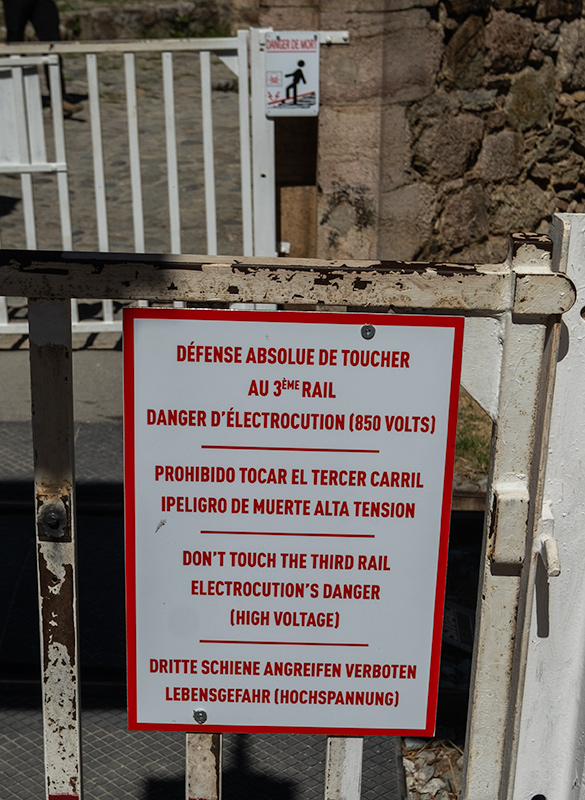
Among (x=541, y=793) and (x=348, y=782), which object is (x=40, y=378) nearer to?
(x=348, y=782)

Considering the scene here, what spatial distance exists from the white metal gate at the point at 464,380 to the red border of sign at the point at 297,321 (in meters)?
0.02

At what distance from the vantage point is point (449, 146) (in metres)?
4.64

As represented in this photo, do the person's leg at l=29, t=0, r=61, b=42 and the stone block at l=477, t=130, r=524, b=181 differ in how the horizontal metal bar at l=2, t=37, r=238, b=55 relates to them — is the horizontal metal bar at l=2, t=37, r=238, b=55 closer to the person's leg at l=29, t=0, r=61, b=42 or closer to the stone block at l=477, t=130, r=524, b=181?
the stone block at l=477, t=130, r=524, b=181

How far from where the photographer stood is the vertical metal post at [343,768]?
5.35ft

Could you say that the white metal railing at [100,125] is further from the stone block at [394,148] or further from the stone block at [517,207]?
the stone block at [517,207]

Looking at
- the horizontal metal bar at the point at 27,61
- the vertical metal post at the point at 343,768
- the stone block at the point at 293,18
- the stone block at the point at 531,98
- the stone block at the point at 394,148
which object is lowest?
the vertical metal post at the point at 343,768

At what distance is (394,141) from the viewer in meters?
4.52

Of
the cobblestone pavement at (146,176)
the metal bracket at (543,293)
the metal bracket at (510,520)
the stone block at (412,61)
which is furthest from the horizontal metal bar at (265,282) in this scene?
the cobblestone pavement at (146,176)

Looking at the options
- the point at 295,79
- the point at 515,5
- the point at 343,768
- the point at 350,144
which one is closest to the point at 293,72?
the point at 295,79

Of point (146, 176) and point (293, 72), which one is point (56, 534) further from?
point (146, 176)

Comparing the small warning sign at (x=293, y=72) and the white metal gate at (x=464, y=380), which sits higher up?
the small warning sign at (x=293, y=72)

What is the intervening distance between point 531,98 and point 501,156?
0.99ft

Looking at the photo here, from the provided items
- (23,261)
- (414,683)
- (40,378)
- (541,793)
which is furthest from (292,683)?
(23,261)

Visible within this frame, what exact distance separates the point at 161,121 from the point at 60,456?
10368 mm
